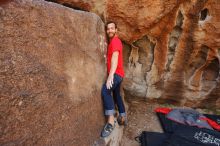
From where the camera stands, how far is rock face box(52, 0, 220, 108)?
11.0 feet

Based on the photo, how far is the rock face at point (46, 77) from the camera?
5.22 feet

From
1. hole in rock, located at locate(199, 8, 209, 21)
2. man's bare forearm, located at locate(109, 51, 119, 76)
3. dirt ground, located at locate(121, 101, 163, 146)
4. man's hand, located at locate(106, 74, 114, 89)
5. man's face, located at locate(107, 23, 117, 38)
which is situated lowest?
dirt ground, located at locate(121, 101, 163, 146)

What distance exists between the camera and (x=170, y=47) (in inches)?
152

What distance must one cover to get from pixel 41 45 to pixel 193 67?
2904 mm

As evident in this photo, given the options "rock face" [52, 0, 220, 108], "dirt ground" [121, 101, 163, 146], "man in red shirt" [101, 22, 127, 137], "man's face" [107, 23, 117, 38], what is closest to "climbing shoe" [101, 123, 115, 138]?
"man in red shirt" [101, 22, 127, 137]

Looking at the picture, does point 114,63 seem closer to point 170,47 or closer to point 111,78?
point 111,78

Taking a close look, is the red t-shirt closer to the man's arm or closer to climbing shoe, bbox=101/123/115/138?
the man's arm

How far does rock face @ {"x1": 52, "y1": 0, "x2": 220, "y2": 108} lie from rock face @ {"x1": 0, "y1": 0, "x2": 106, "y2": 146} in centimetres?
91

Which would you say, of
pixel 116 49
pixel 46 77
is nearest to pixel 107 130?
pixel 116 49

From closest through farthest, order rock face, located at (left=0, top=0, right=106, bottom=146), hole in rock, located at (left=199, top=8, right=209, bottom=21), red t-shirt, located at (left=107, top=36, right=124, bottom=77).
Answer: rock face, located at (left=0, top=0, right=106, bottom=146) → red t-shirt, located at (left=107, top=36, right=124, bottom=77) → hole in rock, located at (left=199, top=8, right=209, bottom=21)

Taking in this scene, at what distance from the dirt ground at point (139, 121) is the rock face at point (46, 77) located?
0.86 m

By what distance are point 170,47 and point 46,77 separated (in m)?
2.48

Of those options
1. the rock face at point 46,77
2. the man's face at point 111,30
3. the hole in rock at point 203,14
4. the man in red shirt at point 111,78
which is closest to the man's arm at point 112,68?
the man in red shirt at point 111,78

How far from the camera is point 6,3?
63.1 inches
